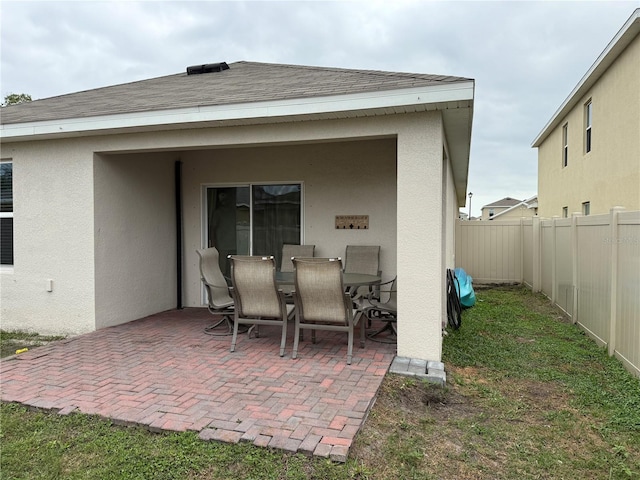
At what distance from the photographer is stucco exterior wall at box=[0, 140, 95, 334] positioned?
228 inches

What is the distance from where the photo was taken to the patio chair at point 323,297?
172 inches

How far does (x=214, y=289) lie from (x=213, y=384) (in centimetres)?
218

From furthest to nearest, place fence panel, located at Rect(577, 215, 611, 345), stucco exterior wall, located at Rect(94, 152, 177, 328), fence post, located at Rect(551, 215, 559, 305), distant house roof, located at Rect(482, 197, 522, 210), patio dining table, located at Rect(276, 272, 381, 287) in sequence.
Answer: distant house roof, located at Rect(482, 197, 522, 210), fence post, located at Rect(551, 215, 559, 305), stucco exterior wall, located at Rect(94, 152, 177, 328), fence panel, located at Rect(577, 215, 611, 345), patio dining table, located at Rect(276, 272, 381, 287)

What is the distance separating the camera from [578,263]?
686 cm

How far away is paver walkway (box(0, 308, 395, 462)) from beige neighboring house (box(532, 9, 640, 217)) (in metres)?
7.57

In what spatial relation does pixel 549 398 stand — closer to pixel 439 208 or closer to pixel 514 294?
pixel 439 208

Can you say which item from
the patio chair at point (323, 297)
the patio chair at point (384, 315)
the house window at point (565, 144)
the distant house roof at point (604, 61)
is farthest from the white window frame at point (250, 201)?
the house window at point (565, 144)

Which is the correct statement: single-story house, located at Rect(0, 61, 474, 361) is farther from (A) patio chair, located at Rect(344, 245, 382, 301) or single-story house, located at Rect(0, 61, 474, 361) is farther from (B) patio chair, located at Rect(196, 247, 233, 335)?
(B) patio chair, located at Rect(196, 247, 233, 335)

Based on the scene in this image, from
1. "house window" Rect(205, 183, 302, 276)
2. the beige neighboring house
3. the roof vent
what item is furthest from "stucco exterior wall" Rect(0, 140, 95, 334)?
the beige neighboring house

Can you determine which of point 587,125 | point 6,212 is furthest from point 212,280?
point 587,125

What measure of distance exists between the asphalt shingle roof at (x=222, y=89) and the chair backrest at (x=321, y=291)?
1767 millimetres

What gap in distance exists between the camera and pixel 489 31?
8.80 m

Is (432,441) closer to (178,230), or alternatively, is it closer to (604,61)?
(178,230)

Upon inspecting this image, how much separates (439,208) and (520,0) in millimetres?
5975
